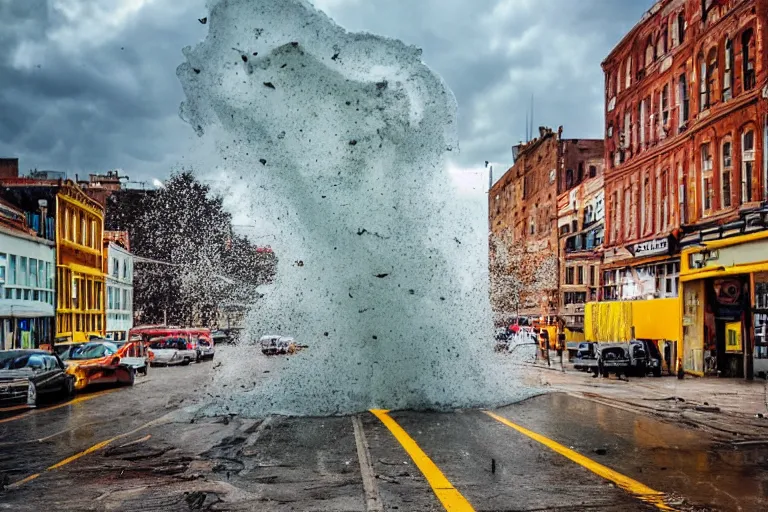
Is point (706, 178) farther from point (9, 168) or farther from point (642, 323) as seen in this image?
point (9, 168)

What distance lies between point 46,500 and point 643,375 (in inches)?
871

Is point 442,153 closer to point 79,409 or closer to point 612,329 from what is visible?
point 79,409

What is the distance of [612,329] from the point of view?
34.6 metres

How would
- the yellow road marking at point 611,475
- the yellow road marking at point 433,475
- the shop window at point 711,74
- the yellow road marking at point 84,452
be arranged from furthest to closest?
the shop window at point 711,74, the yellow road marking at point 84,452, the yellow road marking at point 611,475, the yellow road marking at point 433,475

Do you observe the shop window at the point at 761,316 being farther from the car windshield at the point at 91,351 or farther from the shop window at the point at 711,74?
the car windshield at the point at 91,351

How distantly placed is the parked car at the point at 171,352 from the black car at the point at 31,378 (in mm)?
16694

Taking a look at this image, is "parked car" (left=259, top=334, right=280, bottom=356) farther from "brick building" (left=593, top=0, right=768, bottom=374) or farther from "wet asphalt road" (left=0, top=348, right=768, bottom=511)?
"wet asphalt road" (left=0, top=348, right=768, bottom=511)

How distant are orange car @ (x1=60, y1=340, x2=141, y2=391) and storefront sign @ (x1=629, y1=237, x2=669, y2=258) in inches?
810

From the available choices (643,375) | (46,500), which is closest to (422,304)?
(46,500)

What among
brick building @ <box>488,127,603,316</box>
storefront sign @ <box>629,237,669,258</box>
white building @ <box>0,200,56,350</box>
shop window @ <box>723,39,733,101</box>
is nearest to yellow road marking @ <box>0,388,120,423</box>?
white building @ <box>0,200,56,350</box>

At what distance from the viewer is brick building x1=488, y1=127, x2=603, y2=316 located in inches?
2188

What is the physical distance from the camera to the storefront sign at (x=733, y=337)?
81.7ft

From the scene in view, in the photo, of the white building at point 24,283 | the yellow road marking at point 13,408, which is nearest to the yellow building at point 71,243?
the white building at point 24,283

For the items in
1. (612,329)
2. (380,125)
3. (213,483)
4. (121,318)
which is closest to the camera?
(213,483)
